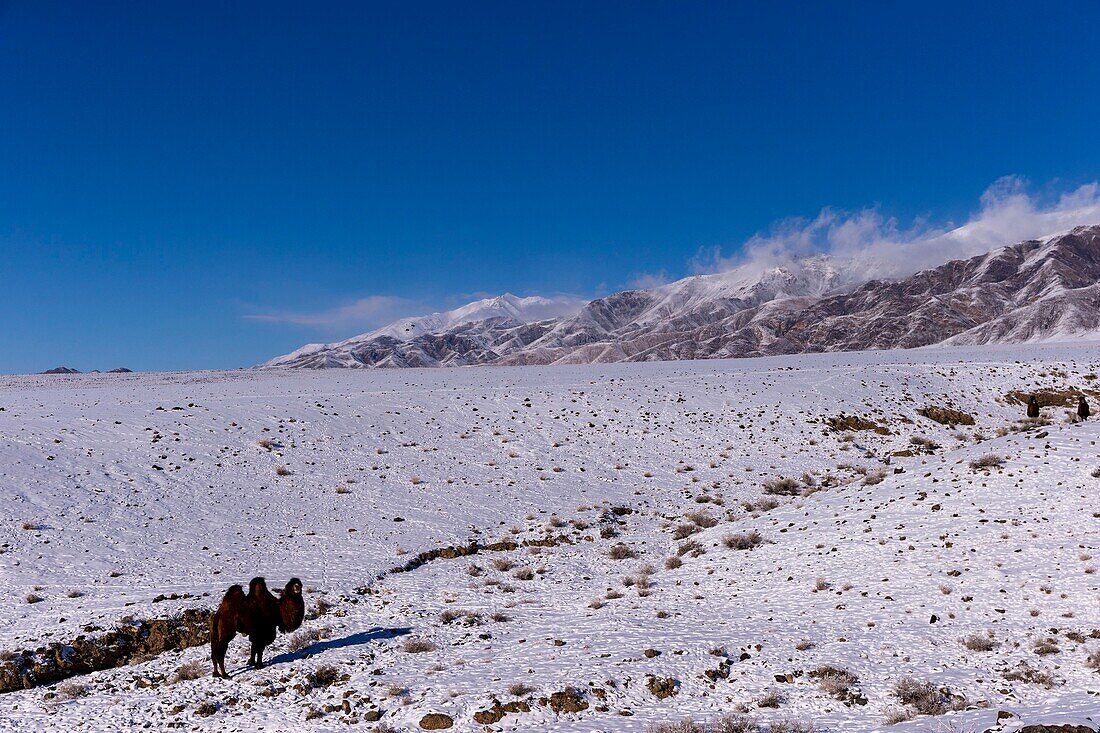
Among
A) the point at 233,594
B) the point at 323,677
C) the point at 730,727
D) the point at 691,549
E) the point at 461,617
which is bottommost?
the point at 691,549

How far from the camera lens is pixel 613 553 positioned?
64.7ft

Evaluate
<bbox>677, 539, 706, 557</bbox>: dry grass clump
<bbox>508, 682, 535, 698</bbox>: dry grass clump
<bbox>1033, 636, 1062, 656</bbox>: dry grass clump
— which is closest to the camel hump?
<bbox>508, 682, 535, 698</bbox>: dry grass clump

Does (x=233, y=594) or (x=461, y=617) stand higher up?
(x=233, y=594)

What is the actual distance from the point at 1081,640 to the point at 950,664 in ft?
7.55

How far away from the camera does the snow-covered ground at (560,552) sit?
9.89m

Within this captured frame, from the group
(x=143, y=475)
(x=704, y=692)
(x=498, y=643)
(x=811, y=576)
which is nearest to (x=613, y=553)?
Answer: (x=811, y=576)

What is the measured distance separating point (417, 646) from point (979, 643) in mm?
9652

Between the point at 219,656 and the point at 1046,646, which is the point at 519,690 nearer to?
the point at 219,656

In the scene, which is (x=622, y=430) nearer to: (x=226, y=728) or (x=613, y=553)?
(x=613, y=553)

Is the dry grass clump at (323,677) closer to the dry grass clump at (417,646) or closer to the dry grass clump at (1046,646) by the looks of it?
the dry grass clump at (417,646)

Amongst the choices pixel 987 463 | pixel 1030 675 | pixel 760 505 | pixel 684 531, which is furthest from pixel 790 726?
pixel 987 463

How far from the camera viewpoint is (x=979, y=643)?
10.7 m

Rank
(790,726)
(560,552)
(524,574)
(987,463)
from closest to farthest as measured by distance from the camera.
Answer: (790,726) < (524,574) < (560,552) < (987,463)

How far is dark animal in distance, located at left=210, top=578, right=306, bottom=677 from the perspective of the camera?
11008 millimetres
